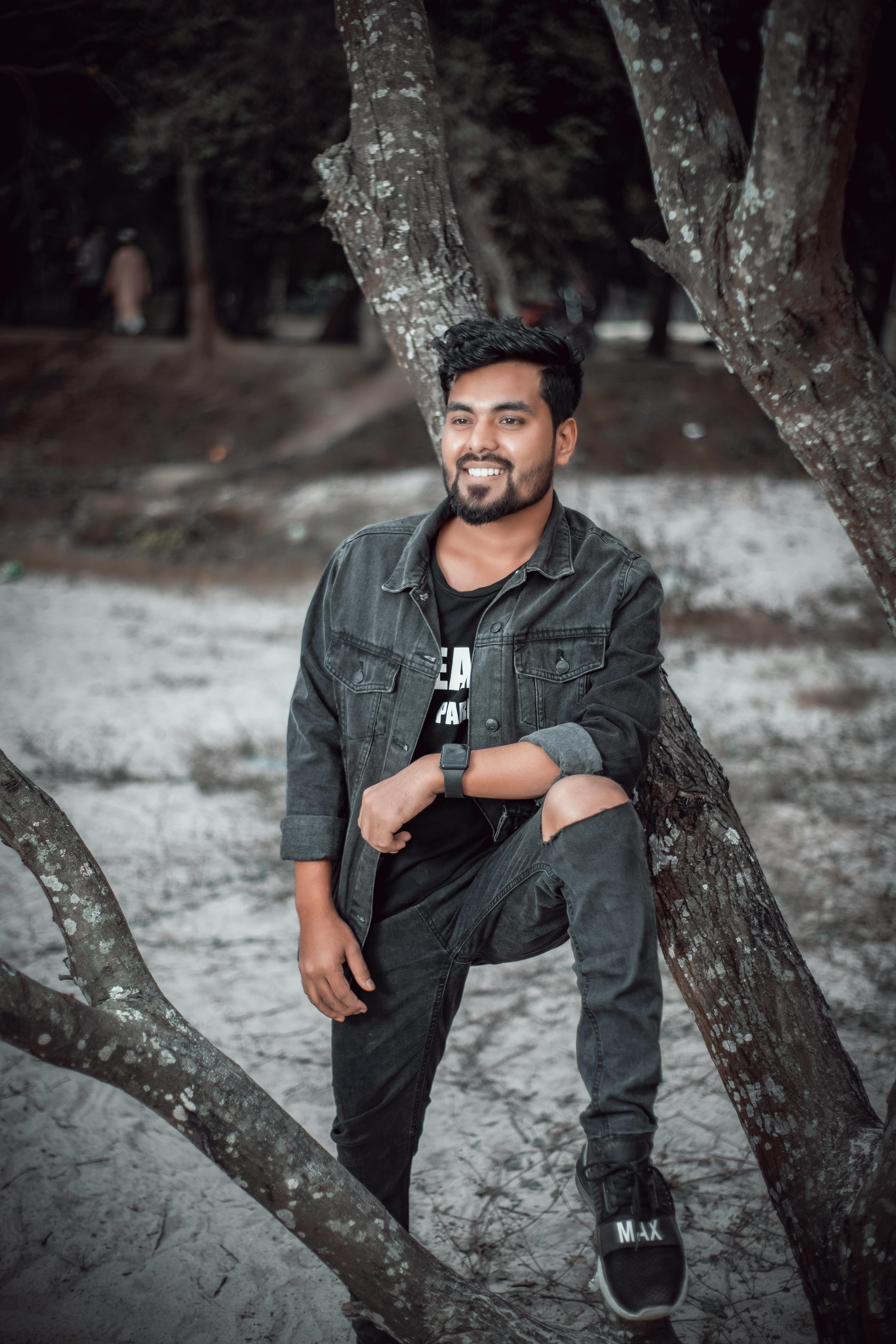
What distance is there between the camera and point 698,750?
2.57 m

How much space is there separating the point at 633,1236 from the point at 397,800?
3.08ft

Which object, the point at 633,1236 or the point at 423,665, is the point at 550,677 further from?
the point at 633,1236

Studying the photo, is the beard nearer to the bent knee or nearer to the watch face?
the watch face

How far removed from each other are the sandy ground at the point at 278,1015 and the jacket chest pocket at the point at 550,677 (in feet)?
5.13

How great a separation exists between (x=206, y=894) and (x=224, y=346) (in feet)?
42.8

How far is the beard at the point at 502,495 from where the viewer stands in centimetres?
236

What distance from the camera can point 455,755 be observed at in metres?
2.17

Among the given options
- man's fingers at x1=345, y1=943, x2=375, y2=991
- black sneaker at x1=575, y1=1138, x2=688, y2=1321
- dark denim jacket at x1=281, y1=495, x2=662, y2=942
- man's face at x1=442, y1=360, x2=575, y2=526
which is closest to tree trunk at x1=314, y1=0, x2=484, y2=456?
man's face at x1=442, y1=360, x2=575, y2=526

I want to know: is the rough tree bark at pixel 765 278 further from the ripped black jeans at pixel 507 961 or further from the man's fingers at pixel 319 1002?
the man's fingers at pixel 319 1002

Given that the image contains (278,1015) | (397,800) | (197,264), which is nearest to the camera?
(397,800)

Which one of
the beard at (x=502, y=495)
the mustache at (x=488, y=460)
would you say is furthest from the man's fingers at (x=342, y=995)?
the mustache at (x=488, y=460)

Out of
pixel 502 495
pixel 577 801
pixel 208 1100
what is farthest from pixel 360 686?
pixel 208 1100

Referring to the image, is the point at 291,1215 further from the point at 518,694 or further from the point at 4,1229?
the point at 4,1229

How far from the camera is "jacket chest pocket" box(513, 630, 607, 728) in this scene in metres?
2.33
